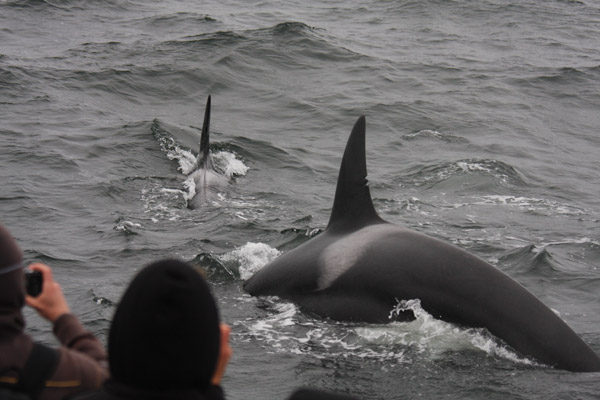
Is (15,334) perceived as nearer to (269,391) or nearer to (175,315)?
(175,315)

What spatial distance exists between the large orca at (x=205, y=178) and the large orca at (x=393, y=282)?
4304 millimetres

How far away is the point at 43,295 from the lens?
3.68 meters

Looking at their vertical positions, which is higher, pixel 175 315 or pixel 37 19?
pixel 175 315

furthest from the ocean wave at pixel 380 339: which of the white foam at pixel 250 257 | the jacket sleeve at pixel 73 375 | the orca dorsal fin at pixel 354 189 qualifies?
the jacket sleeve at pixel 73 375

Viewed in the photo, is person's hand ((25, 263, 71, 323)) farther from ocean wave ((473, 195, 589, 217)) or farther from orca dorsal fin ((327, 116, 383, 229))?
ocean wave ((473, 195, 589, 217))

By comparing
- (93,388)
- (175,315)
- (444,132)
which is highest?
(175,315)

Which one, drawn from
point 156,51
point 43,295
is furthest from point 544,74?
point 43,295

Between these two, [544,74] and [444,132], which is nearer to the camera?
[444,132]

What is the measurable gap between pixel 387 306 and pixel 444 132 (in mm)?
11435

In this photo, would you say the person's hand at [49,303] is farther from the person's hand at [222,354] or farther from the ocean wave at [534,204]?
the ocean wave at [534,204]

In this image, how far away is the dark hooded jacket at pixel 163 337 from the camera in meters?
2.76

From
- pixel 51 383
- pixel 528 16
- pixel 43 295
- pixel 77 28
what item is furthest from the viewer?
pixel 528 16

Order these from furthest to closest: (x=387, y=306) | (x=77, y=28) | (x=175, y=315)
Answer: (x=77, y=28), (x=387, y=306), (x=175, y=315)

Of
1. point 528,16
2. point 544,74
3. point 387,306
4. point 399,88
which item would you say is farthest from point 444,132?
point 528,16
